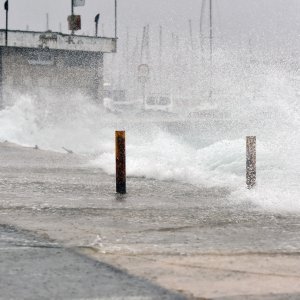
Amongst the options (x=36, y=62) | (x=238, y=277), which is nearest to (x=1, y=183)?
(x=238, y=277)

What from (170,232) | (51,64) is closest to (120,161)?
(170,232)

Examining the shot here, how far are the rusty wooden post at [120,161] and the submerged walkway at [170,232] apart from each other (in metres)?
0.24

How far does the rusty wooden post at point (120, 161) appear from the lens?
36.5 feet

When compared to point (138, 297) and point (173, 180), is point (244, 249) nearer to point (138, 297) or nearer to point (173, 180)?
point (138, 297)

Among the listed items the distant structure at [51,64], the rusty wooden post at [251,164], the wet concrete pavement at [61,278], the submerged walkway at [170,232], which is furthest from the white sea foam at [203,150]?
the wet concrete pavement at [61,278]

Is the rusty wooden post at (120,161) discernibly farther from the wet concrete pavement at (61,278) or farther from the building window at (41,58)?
the building window at (41,58)

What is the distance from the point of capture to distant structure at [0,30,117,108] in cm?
4612

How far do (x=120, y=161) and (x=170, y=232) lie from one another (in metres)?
3.63

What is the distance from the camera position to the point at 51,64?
47.5 meters

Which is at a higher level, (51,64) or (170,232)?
(51,64)

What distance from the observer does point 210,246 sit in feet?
22.4

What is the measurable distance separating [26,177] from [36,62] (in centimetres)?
3426

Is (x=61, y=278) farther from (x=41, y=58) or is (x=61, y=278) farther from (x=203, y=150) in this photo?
(x=41, y=58)

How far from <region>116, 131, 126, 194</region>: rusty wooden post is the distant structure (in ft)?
115
